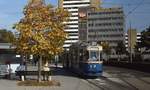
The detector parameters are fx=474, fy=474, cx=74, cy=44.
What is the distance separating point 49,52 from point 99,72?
344 inches

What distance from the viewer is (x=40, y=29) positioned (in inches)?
1287

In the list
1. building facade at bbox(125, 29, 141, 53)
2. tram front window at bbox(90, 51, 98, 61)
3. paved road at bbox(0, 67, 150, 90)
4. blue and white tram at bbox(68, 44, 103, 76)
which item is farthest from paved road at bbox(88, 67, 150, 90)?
building facade at bbox(125, 29, 141, 53)

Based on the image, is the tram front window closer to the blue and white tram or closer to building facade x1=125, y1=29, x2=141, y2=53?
the blue and white tram

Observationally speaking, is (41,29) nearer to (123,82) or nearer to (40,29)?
(40,29)

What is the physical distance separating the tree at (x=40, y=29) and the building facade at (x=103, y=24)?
250 feet

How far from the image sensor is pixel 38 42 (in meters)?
32.7

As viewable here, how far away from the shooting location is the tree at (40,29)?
3262 centimetres

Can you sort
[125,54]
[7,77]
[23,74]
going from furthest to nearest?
[125,54] < [7,77] < [23,74]

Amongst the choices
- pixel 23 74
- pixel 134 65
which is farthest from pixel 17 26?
pixel 134 65

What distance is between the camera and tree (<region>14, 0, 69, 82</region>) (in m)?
32.6

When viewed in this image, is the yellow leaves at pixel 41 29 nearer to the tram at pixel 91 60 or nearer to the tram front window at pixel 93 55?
the tram at pixel 91 60

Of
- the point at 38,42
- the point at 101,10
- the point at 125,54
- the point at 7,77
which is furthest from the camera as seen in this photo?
the point at 125,54

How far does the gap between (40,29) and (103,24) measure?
101206mm

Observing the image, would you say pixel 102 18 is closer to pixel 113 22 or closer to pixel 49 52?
pixel 113 22
